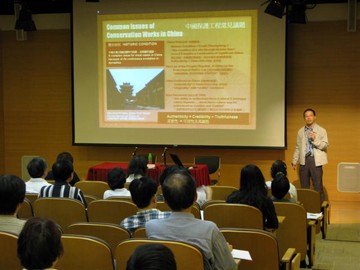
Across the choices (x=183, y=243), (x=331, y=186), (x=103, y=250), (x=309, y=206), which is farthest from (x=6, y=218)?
(x=331, y=186)

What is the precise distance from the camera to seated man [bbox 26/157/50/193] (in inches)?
188

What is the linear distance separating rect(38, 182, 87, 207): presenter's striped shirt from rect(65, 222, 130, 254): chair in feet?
4.26

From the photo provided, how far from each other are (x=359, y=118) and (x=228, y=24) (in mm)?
2523

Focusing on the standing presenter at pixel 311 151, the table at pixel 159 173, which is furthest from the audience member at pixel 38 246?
the standing presenter at pixel 311 151

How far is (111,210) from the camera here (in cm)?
384

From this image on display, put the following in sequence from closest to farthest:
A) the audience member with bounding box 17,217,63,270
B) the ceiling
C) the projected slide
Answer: the audience member with bounding box 17,217,63,270, the projected slide, the ceiling

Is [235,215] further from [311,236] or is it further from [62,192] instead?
[62,192]

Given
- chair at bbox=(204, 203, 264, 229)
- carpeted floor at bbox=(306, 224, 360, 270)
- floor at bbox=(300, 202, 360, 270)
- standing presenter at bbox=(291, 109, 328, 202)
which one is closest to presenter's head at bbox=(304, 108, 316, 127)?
standing presenter at bbox=(291, 109, 328, 202)

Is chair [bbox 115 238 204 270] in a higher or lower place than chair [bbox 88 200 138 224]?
higher

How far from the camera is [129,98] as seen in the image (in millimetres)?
8539

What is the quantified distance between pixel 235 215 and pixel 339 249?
2360 millimetres

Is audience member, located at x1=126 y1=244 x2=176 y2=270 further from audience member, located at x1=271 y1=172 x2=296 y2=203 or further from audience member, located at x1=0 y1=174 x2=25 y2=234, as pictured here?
audience member, located at x1=271 y1=172 x2=296 y2=203

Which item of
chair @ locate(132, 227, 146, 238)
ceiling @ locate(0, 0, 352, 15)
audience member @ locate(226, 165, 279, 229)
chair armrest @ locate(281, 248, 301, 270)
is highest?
ceiling @ locate(0, 0, 352, 15)

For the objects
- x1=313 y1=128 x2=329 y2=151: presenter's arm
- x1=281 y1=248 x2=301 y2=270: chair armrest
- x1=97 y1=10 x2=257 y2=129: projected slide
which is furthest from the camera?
x1=97 y1=10 x2=257 y2=129: projected slide
